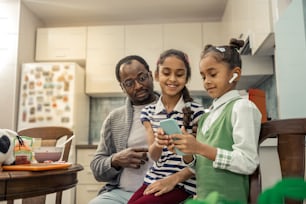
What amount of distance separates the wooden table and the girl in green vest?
46 centimetres

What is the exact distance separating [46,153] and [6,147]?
0.23m

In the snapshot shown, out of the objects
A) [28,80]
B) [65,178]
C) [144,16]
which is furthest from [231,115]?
[144,16]

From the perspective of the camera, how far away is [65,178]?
44.5 inches

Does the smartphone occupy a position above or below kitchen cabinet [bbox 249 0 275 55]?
below

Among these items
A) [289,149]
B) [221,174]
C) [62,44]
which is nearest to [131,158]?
[221,174]

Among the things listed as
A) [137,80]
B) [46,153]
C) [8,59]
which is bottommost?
[46,153]

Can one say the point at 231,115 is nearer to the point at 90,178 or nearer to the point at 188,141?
the point at 188,141

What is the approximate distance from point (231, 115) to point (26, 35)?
3.34m

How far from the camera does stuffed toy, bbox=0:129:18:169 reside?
3.51ft

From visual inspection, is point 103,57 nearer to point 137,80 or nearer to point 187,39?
point 187,39

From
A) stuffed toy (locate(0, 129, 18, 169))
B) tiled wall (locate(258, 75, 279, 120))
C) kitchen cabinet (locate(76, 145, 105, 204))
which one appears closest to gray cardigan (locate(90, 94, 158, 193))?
stuffed toy (locate(0, 129, 18, 169))

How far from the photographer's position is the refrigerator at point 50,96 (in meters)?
3.34

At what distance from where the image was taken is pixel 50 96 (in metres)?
3.39

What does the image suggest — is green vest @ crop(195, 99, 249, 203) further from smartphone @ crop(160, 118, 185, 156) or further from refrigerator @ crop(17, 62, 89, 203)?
refrigerator @ crop(17, 62, 89, 203)
